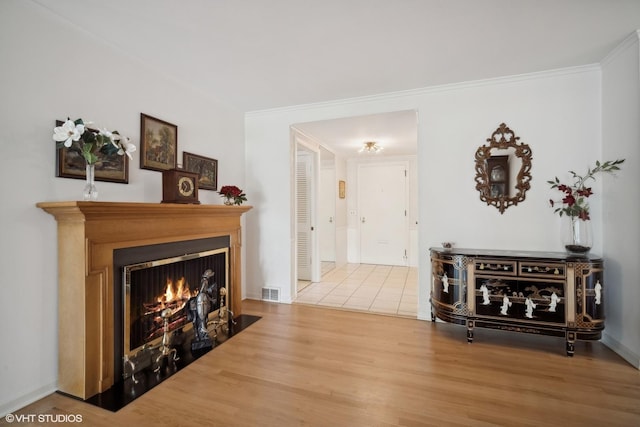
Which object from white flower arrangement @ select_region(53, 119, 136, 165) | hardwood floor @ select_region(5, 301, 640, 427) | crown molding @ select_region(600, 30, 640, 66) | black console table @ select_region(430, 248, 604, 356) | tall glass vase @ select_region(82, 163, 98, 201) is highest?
crown molding @ select_region(600, 30, 640, 66)

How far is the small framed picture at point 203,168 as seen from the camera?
3049 mm

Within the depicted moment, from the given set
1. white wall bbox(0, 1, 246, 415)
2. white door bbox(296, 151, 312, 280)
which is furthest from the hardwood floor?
white door bbox(296, 151, 312, 280)

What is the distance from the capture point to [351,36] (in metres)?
2.22

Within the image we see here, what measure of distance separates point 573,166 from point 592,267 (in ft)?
3.27

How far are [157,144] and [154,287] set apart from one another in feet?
4.29

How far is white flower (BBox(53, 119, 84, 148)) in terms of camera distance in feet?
5.84

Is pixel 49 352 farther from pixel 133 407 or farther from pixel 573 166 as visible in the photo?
pixel 573 166

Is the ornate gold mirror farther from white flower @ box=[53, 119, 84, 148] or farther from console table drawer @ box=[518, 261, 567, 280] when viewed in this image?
white flower @ box=[53, 119, 84, 148]

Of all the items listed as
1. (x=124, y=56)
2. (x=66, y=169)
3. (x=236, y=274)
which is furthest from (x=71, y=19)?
(x=236, y=274)

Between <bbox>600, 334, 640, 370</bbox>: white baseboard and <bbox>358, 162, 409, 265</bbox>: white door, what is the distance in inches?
149

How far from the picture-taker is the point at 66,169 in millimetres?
1991

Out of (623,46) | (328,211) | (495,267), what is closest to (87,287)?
(495,267)

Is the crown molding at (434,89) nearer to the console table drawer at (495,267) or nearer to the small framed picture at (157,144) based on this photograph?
the small framed picture at (157,144)

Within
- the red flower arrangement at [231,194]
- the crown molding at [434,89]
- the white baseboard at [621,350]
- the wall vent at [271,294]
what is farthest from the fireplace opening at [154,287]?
the white baseboard at [621,350]
